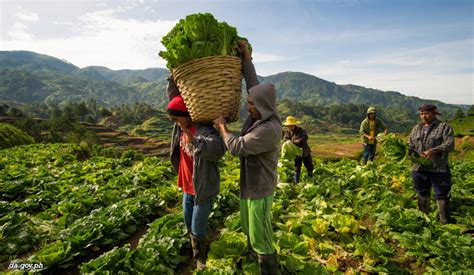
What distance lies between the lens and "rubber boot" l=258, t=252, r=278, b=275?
321 cm

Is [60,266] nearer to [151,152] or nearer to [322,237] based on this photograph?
[322,237]

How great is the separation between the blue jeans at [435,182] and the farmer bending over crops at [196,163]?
162 inches

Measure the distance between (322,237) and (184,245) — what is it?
7.17ft

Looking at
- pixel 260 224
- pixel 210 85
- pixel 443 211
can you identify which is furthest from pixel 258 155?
pixel 443 211

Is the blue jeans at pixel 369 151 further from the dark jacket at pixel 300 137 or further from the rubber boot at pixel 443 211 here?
the rubber boot at pixel 443 211

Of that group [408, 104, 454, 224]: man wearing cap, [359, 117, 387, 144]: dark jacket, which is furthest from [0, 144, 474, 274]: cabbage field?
[359, 117, 387, 144]: dark jacket

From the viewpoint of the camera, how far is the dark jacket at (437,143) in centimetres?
498

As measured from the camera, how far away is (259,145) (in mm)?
2869

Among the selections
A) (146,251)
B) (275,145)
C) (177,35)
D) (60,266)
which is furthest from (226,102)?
(60,266)

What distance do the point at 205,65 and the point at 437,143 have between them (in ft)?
15.0

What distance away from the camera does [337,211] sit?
5.53 m

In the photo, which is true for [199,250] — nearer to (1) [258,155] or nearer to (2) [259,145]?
(1) [258,155]

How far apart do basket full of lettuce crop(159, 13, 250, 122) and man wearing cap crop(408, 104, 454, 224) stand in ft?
13.2

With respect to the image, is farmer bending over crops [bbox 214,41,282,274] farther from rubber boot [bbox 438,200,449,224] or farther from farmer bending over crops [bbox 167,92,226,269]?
rubber boot [bbox 438,200,449,224]
